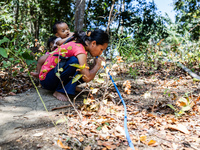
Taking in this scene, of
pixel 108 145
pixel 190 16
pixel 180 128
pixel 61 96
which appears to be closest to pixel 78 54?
pixel 61 96

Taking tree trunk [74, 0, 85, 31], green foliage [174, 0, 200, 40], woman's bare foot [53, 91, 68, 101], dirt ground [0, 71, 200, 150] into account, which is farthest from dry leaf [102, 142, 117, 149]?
green foliage [174, 0, 200, 40]

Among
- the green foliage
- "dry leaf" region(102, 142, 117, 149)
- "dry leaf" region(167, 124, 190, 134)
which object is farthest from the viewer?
the green foliage

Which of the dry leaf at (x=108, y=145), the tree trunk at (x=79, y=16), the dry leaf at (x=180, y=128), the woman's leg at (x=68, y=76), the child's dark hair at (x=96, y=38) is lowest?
the dry leaf at (x=108, y=145)

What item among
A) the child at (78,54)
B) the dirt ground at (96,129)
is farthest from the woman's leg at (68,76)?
the dirt ground at (96,129)

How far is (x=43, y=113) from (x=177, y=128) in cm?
130

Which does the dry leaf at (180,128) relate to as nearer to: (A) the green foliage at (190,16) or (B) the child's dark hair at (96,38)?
(B) the child's dark hair at (96,38)

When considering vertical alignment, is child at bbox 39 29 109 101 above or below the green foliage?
below

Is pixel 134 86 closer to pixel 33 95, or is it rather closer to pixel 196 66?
pixel 33 95

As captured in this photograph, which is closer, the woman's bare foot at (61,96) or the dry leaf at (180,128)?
the dry leaf at (180,128)

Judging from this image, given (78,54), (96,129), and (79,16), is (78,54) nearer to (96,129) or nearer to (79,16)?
(96,129)

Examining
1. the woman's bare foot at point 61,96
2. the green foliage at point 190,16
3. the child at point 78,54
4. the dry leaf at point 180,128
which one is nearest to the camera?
the dry leaf at point 180,128

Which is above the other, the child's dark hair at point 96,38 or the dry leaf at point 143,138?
the child's dark hair at point 96,38

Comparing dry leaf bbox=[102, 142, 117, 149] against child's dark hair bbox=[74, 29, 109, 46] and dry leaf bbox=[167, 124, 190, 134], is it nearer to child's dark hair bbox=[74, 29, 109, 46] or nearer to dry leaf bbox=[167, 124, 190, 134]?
dry leaf bbox=[167, 124, 190, 134]

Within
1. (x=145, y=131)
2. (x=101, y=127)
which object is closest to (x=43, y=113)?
(x=101, y=127)
